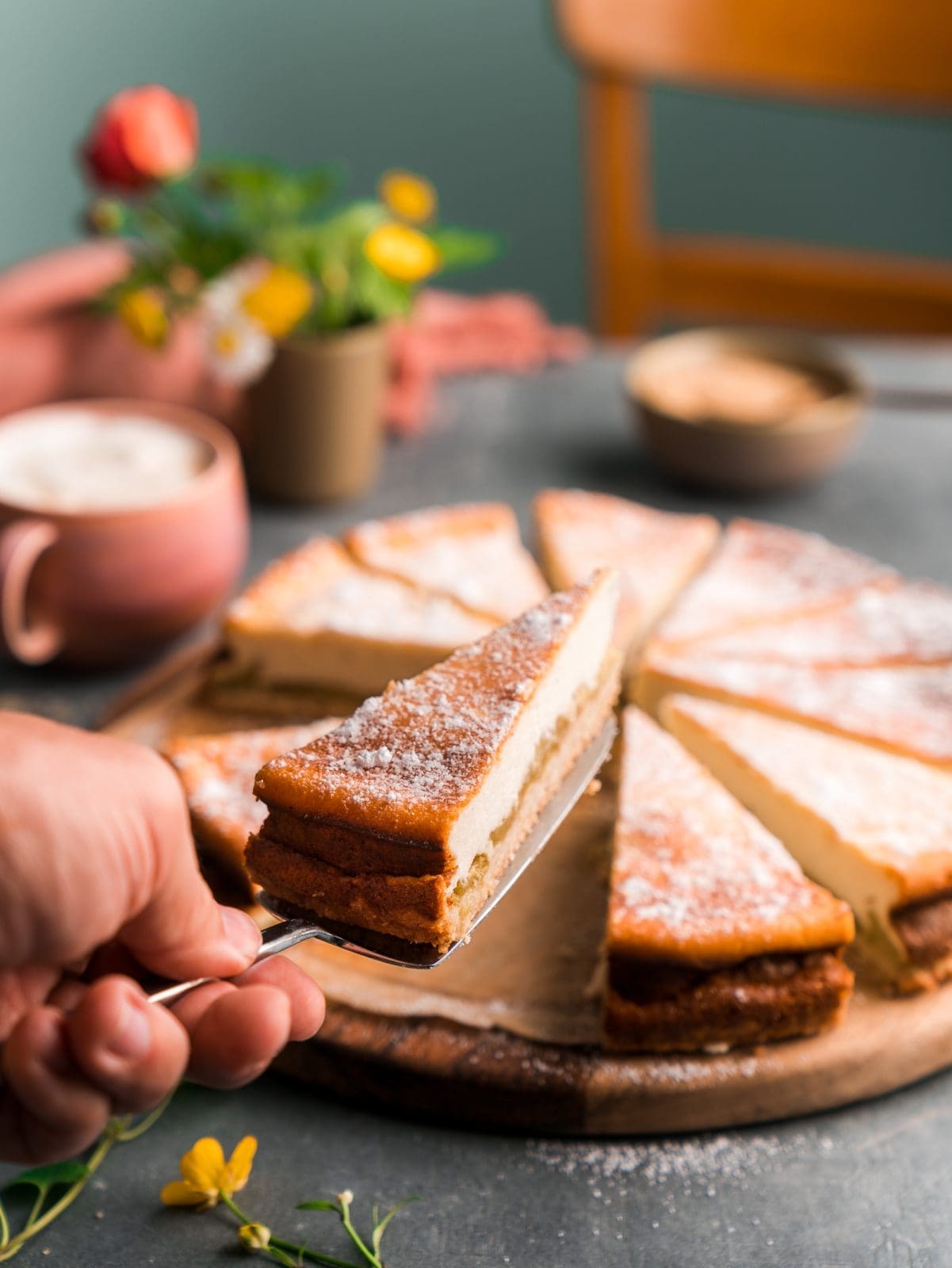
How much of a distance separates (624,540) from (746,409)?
0.57 m

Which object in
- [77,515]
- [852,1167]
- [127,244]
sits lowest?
[852,1167]

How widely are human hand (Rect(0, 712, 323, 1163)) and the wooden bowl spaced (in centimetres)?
182

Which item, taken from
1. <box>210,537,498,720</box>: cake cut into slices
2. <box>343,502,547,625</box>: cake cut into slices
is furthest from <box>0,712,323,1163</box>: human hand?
<box>343,502,547,625</box>: cake cut into slices

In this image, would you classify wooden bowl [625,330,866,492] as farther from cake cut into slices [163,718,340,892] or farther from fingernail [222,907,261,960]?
fingernail [222,907,261,960]

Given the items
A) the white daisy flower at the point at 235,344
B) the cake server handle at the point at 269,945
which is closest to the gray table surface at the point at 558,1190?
the cake server handle at the point at 269,945

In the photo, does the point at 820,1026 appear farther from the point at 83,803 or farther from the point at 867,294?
the point at 867,294

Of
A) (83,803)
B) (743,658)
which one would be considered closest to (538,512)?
(743,658)

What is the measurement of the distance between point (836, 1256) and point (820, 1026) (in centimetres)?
26

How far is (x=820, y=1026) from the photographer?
158 centimetres

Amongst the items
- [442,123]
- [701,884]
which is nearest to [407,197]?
[701,884]

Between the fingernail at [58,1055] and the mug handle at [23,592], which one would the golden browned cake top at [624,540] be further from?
the fingernail at [58,1055]

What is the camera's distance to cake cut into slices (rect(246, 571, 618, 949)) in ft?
4.56

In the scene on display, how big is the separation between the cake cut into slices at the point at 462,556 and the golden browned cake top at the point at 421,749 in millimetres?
677

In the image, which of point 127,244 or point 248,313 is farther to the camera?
point 127,244
